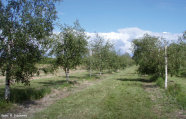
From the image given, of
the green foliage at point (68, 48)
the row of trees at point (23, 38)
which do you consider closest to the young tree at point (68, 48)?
the green foliage at point (68, 48)

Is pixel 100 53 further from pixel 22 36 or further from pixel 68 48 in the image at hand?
pixel 22 36

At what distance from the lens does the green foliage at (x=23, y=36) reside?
9234mm

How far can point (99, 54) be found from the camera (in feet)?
111

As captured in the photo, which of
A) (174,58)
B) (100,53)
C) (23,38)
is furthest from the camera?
(100,53)

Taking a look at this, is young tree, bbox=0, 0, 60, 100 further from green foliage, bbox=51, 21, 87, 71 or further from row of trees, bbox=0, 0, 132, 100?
green foliage, bbox=51, 21, 87, 71

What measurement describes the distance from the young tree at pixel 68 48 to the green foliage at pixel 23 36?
8.67 metres

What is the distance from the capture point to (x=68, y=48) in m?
19.1

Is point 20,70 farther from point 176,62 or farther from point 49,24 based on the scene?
point 176,62

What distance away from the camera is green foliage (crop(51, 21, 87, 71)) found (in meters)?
18.9

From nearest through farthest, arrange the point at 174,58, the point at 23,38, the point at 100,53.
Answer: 1. the point at 23,38
2. the point at 174,58
3. the point at 100,53

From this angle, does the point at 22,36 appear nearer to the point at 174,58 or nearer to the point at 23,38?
the point at 23,38

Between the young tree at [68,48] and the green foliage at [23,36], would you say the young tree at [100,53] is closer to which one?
the young tree at [68,48]

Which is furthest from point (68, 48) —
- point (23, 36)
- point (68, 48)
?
point (23, 36)

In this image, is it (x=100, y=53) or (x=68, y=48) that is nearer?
(x=68, y=48)
